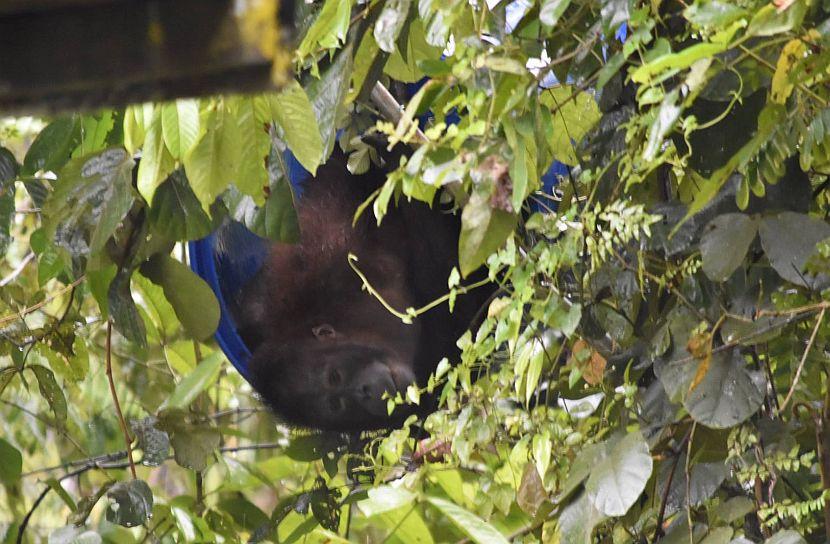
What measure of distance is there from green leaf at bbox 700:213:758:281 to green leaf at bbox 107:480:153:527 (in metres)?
1.02

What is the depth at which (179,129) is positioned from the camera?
48.9 inches

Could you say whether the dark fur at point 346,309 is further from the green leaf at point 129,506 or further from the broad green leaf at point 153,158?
the broad green leaf at point 153,158

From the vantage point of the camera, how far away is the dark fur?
2219mm

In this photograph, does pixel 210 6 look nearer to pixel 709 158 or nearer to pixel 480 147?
pixel 480 147

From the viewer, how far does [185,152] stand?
4.07ft

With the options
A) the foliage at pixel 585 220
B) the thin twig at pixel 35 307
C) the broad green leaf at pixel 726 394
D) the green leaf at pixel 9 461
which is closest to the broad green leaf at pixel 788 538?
the foliage at pixel 585 220

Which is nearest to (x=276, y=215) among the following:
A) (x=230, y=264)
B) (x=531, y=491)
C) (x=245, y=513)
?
(x=531, y=491)

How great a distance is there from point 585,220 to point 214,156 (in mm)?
420

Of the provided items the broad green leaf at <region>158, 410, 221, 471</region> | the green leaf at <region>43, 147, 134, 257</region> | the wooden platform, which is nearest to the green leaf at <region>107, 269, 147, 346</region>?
the green leaf at <region>43, 147, 134, 257</region>

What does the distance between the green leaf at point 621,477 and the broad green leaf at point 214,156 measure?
0.52m

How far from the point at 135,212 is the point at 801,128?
983 mm

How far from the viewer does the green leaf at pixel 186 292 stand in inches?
66.7

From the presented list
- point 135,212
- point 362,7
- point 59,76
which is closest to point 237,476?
point 135,212

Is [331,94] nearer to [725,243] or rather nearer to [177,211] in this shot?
[177,211]
